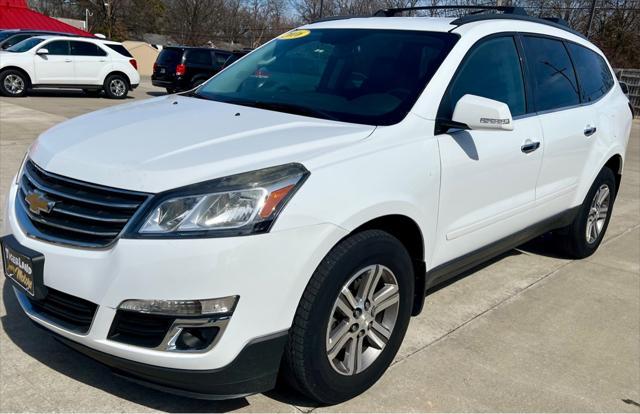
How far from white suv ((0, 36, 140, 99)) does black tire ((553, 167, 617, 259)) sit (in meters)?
14.5

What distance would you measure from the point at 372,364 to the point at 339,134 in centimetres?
115

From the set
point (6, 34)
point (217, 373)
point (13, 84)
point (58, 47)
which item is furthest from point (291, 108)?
point (6, 34)

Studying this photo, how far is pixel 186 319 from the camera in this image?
232 centimetres

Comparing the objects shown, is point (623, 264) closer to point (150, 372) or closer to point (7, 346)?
point (150, 372)

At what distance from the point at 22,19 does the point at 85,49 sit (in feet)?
56.6

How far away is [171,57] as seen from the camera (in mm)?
18641

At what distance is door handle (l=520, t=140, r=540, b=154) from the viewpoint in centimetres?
385

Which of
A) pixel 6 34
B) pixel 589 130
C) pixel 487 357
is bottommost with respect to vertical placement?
pixel 487 357

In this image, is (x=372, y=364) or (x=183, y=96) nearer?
(x=372, y=364)

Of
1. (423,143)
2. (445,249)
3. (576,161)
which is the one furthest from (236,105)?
(576,161)

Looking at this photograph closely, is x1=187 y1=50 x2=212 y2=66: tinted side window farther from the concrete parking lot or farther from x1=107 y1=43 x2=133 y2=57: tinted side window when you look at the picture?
the concrete parking lot

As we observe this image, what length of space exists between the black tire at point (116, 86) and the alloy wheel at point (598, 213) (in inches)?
575

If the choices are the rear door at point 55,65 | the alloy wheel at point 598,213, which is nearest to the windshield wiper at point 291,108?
the alloy wheel at point 598,213

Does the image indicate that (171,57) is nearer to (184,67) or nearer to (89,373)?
(184,67)
